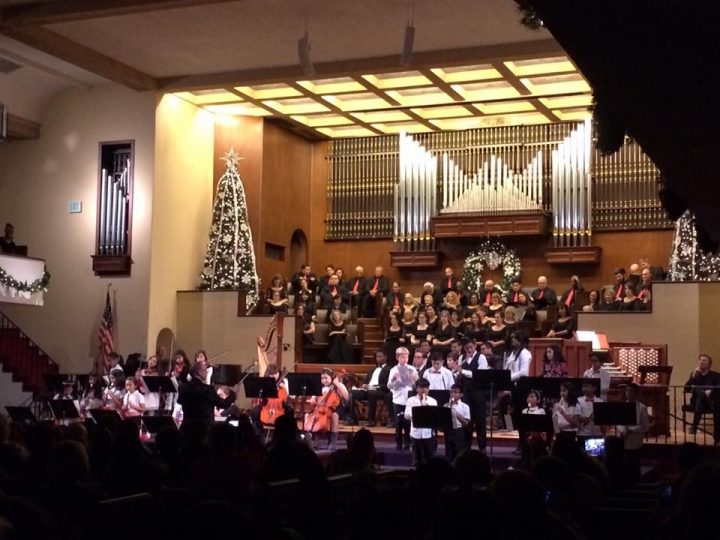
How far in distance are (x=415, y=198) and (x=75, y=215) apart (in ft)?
23.2

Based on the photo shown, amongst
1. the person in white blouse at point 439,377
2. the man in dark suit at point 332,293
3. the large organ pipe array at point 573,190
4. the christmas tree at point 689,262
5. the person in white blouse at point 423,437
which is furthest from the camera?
the large organ pipe array at point 573,190

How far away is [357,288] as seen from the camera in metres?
21.8

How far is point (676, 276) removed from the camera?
716 inches

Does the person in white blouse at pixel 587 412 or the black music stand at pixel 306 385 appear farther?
the black music stand at pixel 306 385

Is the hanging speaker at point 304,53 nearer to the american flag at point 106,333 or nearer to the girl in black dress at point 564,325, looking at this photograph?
the girl in black dress at point 564,325

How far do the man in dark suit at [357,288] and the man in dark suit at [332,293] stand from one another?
0.79 ft

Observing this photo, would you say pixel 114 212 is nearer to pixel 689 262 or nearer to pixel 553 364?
pixel 553 364

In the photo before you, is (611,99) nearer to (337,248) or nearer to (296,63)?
(296,63)

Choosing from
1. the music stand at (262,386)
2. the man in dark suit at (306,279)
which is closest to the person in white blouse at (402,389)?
the music stand at (262,386)

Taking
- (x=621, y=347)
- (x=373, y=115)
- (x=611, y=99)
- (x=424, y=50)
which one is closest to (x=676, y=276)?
(x=621, y=347)

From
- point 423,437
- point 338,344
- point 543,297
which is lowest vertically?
point 423,437

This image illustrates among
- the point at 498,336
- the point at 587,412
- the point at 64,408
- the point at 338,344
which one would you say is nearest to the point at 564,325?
the point at 498,336


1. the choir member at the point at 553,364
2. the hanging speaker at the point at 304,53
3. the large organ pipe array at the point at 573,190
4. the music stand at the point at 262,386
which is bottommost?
the music stand at the point at 262,386

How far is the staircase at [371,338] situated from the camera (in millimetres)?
20391
